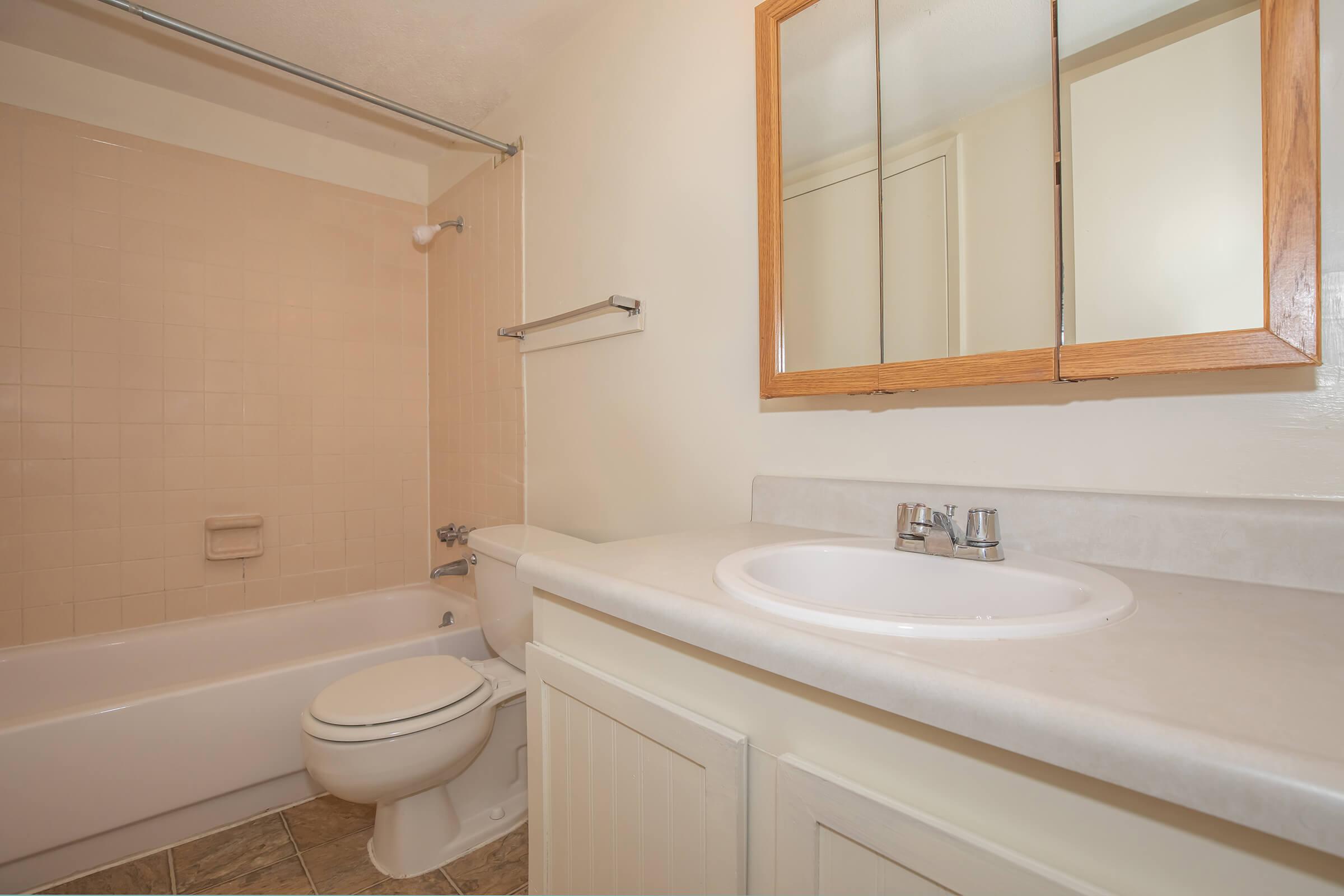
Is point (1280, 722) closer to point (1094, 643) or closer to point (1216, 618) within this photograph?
point (1094, 643)

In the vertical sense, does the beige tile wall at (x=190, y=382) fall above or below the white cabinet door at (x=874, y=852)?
above

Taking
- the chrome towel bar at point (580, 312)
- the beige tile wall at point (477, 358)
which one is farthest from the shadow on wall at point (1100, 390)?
the beige tile wall at point (477, 358)

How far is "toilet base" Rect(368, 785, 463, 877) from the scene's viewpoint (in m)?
1.46

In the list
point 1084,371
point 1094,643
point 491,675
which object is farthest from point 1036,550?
point 491,675

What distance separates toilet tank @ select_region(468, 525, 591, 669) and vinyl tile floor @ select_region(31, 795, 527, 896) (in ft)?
1.56

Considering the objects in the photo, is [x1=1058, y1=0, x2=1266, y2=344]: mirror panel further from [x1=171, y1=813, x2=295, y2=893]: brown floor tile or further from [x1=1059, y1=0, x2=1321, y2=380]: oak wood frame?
[x1=171, y1=813, x2=295, y2=893]: brown floor tile

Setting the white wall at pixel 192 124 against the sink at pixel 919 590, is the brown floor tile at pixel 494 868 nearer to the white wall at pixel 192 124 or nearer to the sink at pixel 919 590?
the sink at pixel 919 590

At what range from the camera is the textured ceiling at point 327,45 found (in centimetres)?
166

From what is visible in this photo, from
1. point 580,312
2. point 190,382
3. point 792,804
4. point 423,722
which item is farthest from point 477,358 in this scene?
point 792,804

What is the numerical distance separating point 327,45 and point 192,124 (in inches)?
28.9

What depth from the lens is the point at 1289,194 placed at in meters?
0.67

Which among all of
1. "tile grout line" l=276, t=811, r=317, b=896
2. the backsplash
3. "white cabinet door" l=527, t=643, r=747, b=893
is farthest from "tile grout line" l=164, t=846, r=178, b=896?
the backsplash

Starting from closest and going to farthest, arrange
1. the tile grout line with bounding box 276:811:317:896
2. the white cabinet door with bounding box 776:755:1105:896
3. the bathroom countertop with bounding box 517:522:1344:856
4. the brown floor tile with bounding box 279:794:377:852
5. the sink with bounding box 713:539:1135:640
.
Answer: the bathroom countertop with bounding box 517:522:1344:856, the white cabinet door with bounding box 776:755:1105:896, the sink with bounding box 713:539:1135:640, the tile grout line with bounding box 276:811:317:896, the brown floor tile with bounding box 279:794:377:852

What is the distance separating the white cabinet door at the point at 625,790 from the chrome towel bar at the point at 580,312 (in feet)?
2.93
